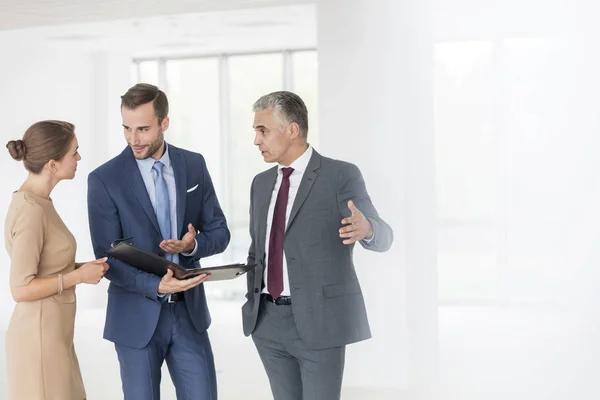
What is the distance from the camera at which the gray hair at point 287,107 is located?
3.08m

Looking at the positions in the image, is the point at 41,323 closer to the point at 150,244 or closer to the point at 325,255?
the point at 150,244

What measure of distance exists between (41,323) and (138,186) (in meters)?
0.64

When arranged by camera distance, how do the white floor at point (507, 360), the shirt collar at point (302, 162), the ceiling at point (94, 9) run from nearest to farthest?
1. the shirt collar at point (302, 162)
2. the white floor at point (507, 360)
3. the ceiling at point (94, 9)

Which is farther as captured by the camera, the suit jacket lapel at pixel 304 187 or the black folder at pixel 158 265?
the suit jacket lapel at pixel 304 187

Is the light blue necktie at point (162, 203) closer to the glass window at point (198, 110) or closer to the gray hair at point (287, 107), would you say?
the gray hair at point (287, 107)

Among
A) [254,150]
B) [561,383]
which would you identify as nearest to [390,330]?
[561,383]

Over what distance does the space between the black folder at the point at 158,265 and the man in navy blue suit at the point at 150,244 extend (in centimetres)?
11

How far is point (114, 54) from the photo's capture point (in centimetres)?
667

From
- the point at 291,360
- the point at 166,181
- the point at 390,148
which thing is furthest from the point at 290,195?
the point at 390,148

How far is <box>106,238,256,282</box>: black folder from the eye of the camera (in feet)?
9.43

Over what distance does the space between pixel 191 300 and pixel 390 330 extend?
195 cm

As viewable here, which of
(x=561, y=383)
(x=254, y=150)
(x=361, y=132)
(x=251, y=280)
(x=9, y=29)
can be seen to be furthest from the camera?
(x=254, y=150)

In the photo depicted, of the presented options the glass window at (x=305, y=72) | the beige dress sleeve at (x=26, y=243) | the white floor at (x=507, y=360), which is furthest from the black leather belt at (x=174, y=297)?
the glass window at (x=305, y=72)

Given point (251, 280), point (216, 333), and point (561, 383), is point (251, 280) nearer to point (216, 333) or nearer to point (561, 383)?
point (561, 383)
